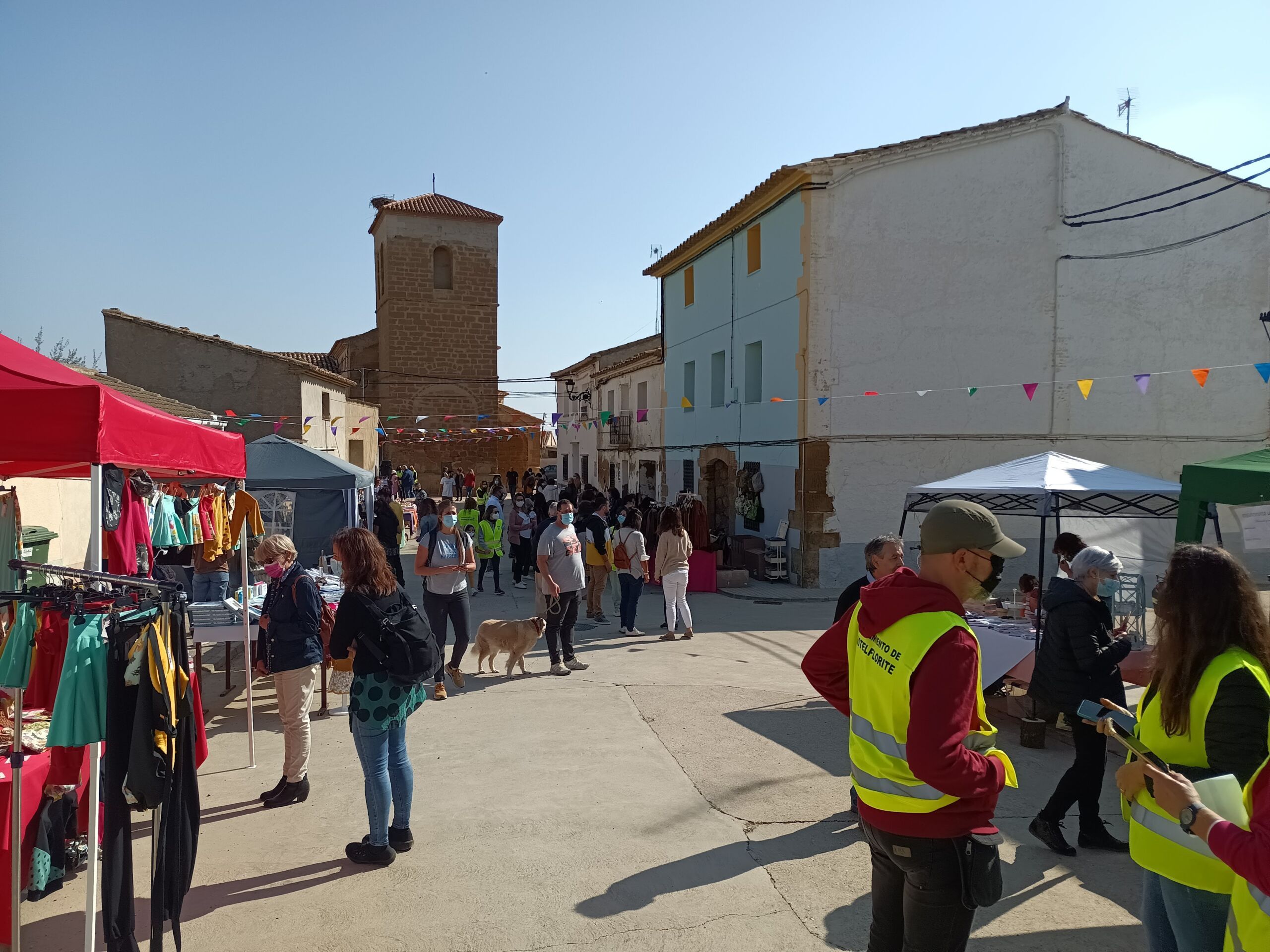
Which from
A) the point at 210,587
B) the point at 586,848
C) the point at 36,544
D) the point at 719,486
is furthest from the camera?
the point at 719,486

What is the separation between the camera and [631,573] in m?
9.98

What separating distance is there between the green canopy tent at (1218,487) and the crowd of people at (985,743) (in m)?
3.07

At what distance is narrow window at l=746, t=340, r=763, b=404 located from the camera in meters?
16.5

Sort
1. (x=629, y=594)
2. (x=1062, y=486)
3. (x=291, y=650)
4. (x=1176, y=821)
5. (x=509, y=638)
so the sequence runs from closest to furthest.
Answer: (x=1176, y=821) < (x=291, y=650) < (x=1062, y=486) < (x=509, y=638) < (x=629, y=594)

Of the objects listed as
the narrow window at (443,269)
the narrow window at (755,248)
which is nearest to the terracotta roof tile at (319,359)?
the narrow window at (443,269)

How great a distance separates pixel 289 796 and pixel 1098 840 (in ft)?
14.1

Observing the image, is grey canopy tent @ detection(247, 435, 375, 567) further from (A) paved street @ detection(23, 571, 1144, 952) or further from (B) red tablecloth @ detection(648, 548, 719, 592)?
(B) red tablecloth @ detection(648, 548, 719, 592)

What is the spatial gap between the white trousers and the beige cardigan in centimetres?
5

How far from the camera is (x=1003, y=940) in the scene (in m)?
3.40

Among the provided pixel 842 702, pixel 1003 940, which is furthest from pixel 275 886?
pixel 1003 940

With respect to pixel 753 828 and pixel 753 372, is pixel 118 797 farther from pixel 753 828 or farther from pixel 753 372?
pixel 753 372

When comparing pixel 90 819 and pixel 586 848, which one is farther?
pixel 586 848

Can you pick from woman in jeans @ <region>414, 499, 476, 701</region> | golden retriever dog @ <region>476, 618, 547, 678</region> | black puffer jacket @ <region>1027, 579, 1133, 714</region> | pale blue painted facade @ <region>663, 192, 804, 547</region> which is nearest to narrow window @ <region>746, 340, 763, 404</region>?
pale blue painted facade @ <region>663, 192, 804, 547</region>

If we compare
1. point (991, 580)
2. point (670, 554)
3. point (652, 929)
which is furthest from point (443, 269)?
point (991, 580)
